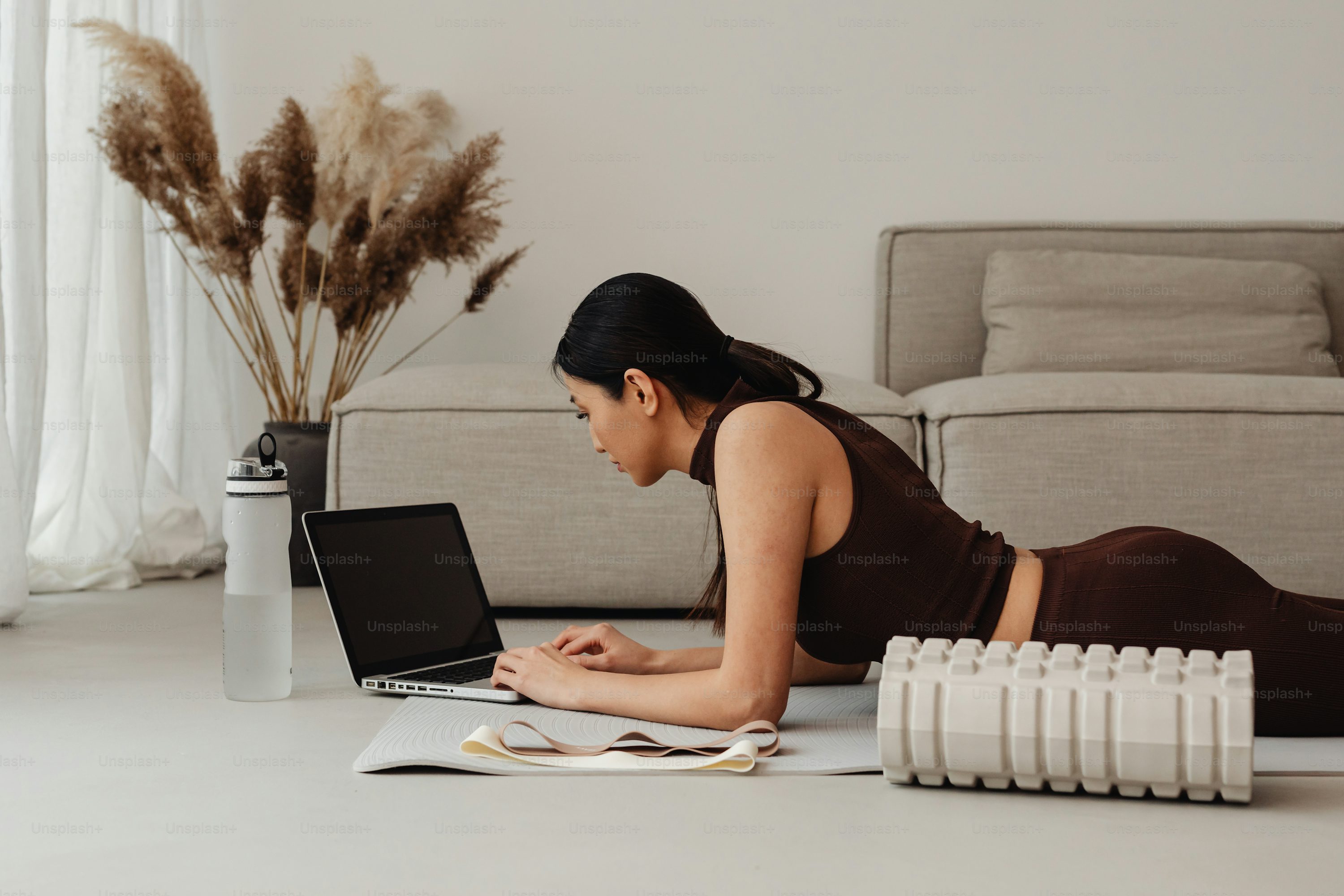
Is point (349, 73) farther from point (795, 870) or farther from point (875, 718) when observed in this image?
point (795, 870)

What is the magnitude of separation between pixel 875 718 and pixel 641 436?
45 cm

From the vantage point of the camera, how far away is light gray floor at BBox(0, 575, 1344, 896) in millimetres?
910

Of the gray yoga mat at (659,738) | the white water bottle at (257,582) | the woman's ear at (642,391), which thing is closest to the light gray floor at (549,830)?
the gray yoga mat at (659,738)

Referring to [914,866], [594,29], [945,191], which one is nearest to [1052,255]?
[945,191]

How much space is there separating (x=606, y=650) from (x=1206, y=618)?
0.69 metres

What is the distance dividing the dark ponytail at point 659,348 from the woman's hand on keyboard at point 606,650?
175 mm

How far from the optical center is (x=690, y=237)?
3.05m

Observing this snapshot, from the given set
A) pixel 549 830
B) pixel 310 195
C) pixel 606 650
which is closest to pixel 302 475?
pixel 310 195

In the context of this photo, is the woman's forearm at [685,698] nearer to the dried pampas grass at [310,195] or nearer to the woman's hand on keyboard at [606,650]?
the woman's hand on keyboard at [606,650]

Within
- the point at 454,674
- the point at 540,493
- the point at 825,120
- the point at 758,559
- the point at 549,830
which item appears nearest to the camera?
the point at 549,830

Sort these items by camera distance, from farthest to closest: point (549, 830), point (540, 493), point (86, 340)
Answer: point (86, 340)
point (540, 493)
point (549, 830)

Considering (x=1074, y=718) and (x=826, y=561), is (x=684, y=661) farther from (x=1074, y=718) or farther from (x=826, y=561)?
(x=1074, y=718)

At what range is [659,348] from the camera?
4.27 ft

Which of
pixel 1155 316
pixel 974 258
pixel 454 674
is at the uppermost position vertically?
pixel 974 258
